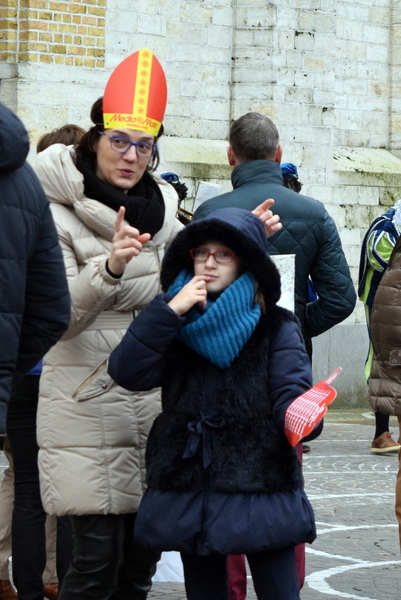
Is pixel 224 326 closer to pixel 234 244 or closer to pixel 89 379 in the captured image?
pixel 234 244

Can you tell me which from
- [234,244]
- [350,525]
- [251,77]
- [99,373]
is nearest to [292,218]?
[234,244]

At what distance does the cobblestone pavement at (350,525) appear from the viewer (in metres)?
5.79

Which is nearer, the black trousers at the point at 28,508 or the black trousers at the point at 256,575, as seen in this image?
the black trousers at the point at 256,575

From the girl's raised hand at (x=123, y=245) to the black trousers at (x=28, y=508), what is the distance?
1.14 m

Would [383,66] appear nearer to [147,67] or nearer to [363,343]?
[363,343]

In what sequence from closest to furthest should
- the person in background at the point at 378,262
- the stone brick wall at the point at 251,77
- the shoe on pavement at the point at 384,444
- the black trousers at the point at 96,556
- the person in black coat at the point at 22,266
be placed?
the person in black coat at the point at 22,266 < the black trousers at the point at 96,556 < the person in background at the point at 378,262 < the shoe on pavement at the point at 384,444 < the stone brick wall at the point at 251,77

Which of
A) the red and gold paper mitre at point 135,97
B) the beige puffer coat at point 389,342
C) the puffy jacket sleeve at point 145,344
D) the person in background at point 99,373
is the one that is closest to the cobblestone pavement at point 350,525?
the beige puffer coat at point 389,342

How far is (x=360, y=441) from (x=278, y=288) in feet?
23.1

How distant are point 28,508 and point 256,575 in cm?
139

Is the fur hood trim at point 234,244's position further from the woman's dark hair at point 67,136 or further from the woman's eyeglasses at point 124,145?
the woman's dark hair at point 67,136

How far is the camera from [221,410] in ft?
13.1

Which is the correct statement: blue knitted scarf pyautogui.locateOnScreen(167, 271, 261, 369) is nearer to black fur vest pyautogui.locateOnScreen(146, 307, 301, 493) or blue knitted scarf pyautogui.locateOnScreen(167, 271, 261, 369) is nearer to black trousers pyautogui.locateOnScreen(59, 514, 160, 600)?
black fur vest pyautogui.locateOnScreen(146, 307, 301, 493)

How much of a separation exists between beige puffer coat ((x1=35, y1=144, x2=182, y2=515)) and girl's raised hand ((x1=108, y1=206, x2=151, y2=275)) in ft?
0.46

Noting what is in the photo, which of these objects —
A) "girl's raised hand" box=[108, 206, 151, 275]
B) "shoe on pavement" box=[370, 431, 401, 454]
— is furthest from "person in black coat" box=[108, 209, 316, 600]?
"shoe on pavement" box=[370, 431, 401, 454]
